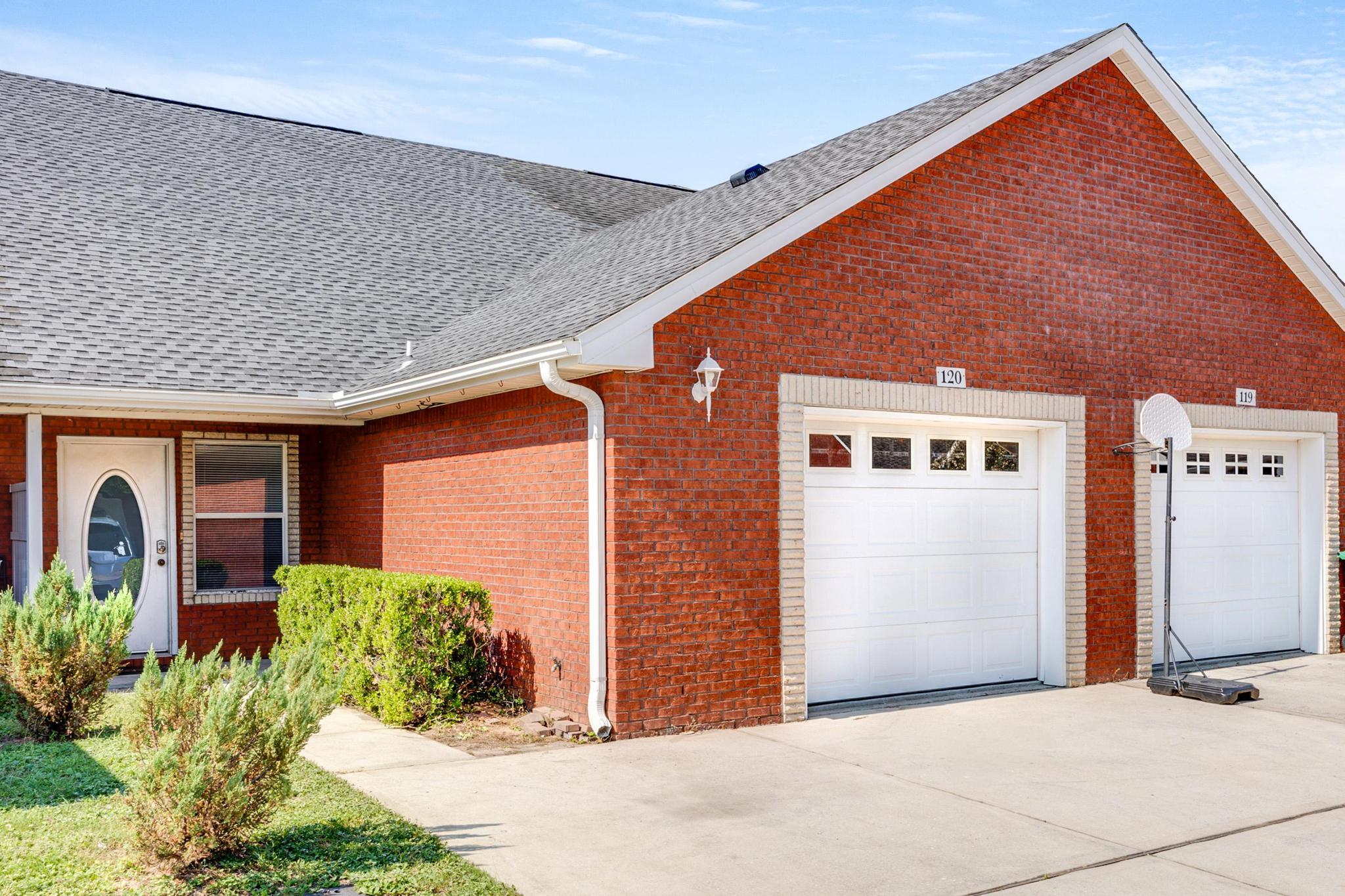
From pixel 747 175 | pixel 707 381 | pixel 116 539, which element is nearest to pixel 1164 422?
pixel 707 381

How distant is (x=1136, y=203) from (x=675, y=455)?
6.19m

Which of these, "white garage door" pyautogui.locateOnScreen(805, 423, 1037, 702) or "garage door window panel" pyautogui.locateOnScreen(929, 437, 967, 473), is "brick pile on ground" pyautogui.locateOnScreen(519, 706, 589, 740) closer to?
"white garage door" pyautogui.locateOnScreen(805, 423, 1037, 702)

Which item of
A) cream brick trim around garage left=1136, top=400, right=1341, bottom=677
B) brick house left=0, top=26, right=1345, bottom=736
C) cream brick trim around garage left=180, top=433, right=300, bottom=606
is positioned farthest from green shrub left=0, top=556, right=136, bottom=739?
cream brick trim around garage left=1136, top=400, right=1341, bottom=677

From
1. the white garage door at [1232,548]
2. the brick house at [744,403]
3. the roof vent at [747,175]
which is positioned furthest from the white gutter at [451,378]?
the white garage door at [1232,548]

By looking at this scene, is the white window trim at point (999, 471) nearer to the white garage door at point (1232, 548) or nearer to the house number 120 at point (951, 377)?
the house number 120 at point (951, 377)

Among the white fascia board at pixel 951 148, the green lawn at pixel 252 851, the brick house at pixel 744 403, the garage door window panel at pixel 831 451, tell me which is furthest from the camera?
the garage door window panel at pixel 831 451

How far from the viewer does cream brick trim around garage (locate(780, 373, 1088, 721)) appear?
9016 millimetres

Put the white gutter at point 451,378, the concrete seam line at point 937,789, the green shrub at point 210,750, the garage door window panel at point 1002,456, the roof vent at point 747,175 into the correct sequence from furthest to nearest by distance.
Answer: the roof vent at point 747,175 → the garage door window panel at point 1002,456 → the white gutter at point 451,378 → the concrete seam line at point 937,789 → the green shrub at point 210,750

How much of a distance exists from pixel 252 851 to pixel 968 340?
7.25m

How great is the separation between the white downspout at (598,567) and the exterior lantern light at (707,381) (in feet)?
2.48

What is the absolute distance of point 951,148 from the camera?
1008 cm

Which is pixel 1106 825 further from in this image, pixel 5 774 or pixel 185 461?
pixel 185 461

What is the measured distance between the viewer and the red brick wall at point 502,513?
8.75m

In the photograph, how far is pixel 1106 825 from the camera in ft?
20.4
